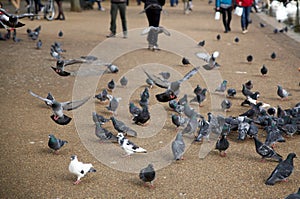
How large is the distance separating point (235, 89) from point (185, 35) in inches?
307

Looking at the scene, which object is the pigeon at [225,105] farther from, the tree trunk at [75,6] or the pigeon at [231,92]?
the tree trunk at [75,6]

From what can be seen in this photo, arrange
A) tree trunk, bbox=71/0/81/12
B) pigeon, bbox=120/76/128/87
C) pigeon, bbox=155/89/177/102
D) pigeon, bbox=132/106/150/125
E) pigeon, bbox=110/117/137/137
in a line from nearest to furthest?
1. pigeon, bbox=110/117/137/137
2. pigeon, bbox=132/106/150/125
3. pigeon, bbox=155/89/177/102
4. pigeon, bbox=120/76/128/87
5. tree trunk, bbox=71/0/81/12

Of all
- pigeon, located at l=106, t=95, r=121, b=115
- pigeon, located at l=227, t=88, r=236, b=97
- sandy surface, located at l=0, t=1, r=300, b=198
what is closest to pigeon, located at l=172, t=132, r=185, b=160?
sandy surface, located at l=0, t=1, r=300, b=198

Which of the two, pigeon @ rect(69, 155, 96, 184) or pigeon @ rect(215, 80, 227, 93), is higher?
pigeon @ rect(215, 80, 227, 93)

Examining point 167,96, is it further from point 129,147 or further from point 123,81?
point 123,81

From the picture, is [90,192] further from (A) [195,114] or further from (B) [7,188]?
(A) [195,114]

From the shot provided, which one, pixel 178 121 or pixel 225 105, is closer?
pixel 178 121

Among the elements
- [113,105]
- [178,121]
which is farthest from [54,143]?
[178,121]

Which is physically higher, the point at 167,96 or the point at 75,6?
the point at 75,6

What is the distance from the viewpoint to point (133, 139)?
668 centimetres

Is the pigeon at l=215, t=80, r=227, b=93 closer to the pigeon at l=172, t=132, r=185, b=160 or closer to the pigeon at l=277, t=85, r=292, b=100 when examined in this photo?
the pigeon at l=277, t=85, r=292, b=100

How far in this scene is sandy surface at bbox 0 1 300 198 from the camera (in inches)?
203

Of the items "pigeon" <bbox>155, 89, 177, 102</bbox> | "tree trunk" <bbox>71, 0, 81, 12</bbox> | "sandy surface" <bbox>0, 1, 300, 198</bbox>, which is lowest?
"sandy surface" <bbox>0, 1, 300, 198</bbox>

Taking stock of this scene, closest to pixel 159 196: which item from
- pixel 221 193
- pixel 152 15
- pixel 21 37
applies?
pixel 221 193
